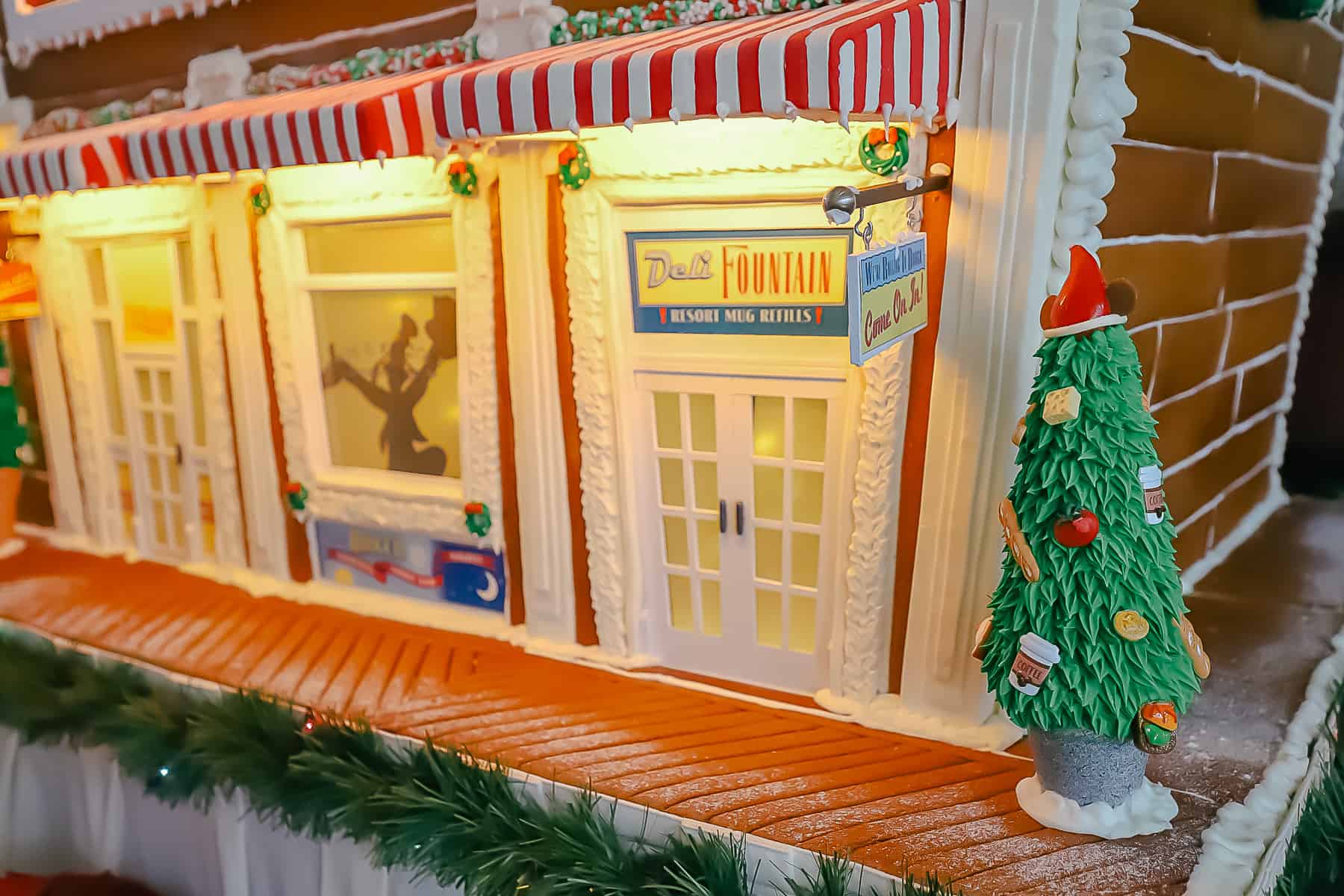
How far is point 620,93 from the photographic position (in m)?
3.04

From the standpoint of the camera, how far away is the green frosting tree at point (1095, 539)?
2842mm

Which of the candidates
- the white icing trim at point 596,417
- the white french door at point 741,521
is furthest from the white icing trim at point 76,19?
the white french door at point 741,521

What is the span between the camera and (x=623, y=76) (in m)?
3.01

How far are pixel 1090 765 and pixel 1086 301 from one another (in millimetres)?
1463

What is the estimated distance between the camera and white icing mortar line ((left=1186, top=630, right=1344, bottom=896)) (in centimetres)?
276

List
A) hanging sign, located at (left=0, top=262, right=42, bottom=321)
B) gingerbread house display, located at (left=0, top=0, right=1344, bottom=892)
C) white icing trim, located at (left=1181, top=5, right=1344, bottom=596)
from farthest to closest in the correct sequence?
hanging sign, located at (left=0, top=262, right=42, bottom=321), white icing trim, located at (left=1181, top=5, right=1344, bottom=596), gingerbread house display, located at (left=0, top=0, right=1344, bottom=892)

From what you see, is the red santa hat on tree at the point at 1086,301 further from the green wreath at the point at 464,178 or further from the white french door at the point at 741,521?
the green wreath at the point at 464,178

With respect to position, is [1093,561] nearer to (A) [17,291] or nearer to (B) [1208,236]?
(B) [1208,236]

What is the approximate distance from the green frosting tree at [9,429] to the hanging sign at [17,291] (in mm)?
380

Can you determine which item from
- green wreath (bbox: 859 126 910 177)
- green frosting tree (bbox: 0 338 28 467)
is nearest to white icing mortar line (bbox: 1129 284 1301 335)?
green wreath (bbox: 859 126 910 177)

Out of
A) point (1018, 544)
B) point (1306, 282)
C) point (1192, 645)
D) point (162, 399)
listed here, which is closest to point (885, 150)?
point (1018, 544)

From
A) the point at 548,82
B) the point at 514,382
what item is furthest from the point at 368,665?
the point at 548,82

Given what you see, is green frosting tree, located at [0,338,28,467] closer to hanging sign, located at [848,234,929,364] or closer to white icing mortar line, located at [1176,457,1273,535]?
hanging sign, located at [848,234,929,364]

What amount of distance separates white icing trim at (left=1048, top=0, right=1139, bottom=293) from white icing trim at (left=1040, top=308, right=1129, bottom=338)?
0.47 meters
